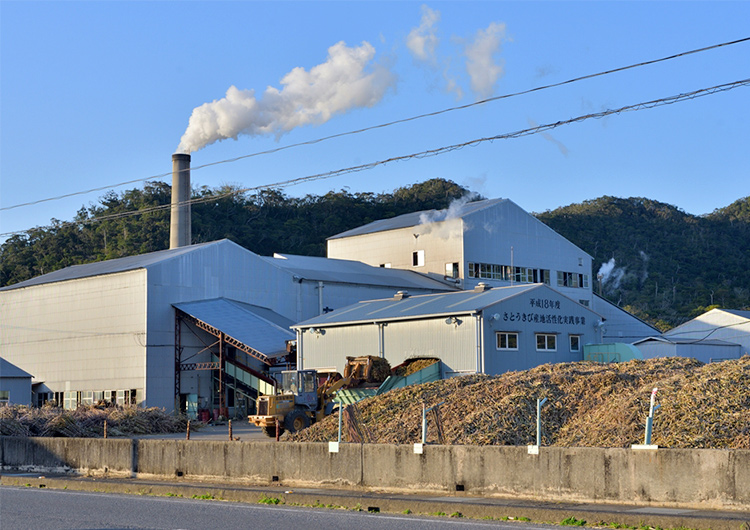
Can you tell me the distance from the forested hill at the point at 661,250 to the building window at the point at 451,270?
41342 mm

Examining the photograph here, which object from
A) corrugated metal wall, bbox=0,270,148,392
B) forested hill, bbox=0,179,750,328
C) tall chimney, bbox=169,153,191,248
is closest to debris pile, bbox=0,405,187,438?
corrugated metal wall, bbox=0,270,148,392

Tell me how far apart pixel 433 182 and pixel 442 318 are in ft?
293

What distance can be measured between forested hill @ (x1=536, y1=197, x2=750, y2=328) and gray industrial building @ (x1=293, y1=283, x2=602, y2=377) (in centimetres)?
6196

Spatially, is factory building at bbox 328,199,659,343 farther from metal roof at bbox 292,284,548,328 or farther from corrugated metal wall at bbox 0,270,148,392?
corrugated metal wall at bbox 0,270,148,392

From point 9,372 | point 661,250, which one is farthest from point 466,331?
point 661,250

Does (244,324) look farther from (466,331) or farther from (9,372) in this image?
(466,331)

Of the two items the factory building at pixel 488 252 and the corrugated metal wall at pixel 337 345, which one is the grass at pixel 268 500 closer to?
the corrugated metal wall at pixel 337 345

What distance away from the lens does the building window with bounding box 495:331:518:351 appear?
36969 mm

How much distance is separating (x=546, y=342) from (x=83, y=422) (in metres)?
20.2

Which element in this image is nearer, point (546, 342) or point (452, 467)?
point (452, 467)

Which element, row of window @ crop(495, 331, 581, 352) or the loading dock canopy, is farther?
the loading dock canopy

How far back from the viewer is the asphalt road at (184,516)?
11.4 metres

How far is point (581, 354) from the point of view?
4078 centimetres

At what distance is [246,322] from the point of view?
1873 inches
